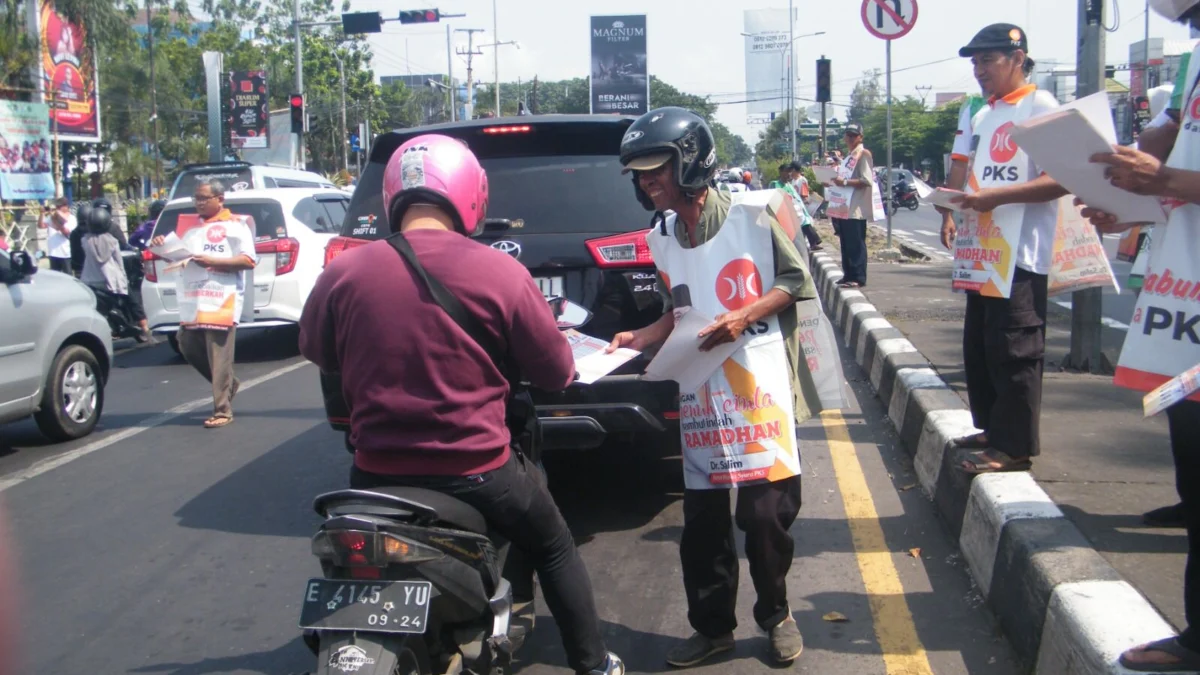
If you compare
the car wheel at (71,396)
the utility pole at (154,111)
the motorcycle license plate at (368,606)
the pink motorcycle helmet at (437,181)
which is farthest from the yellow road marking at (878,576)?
the utility pole at (154,111)

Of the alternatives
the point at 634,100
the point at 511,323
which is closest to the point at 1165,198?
the point at 511,323

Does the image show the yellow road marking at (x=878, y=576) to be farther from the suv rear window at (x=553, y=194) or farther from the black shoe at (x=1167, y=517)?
the suv rear window at (x=553, y=194)

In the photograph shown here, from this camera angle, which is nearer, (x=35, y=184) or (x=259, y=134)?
(x=35, y=184)

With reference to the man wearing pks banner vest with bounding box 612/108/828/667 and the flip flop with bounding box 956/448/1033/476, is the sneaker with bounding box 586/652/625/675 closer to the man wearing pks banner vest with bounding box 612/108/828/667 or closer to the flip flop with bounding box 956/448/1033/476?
the man wearing pks banner vest with bounding box 612/108/828/667

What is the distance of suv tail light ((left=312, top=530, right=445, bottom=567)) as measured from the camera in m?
2.59

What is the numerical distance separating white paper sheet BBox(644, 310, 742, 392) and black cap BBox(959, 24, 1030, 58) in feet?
6.61

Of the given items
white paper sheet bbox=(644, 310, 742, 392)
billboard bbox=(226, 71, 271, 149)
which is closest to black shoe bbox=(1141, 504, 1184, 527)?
white paper sheet bbox=(644, 310, 742, 392)

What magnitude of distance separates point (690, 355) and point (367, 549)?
52.3 inches

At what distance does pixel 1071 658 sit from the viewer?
3121mm

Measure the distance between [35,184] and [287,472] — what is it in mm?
25836

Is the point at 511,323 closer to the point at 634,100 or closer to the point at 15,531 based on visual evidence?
the point at 15,531

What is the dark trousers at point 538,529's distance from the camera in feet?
9.52

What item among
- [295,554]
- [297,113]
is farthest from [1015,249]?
[297,113]

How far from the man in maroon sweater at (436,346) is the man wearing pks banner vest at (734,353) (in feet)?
2.25
